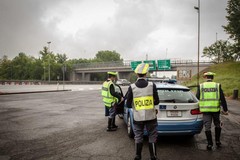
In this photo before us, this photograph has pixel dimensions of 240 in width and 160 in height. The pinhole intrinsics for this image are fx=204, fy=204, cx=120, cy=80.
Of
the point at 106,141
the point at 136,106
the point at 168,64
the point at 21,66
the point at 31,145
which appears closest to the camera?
the point at 136,106

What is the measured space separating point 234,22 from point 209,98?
120ft

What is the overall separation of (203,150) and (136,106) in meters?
2.15

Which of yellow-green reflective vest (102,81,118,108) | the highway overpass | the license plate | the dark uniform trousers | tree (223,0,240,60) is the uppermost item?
tree (223,0,240,60)

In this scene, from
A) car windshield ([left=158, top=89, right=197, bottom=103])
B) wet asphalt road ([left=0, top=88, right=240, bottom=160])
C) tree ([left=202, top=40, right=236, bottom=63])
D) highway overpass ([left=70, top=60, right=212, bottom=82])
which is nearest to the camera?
wet asphalt road ([left=0, top=88, right=240, bottom=160])

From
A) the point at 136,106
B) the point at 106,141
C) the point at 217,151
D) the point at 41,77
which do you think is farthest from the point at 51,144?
the point at 41,77

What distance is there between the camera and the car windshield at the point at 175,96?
514 cm

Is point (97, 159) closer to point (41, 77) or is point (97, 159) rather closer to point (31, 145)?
point (31, 145)

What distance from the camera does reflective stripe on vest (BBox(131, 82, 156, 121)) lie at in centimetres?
391

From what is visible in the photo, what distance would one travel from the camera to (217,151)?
4.78 metres

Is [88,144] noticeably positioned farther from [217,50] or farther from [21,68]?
[21,68]

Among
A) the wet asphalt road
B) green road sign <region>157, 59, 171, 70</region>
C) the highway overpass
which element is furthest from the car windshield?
green road sign <region>157, 59, 171, 70</region>

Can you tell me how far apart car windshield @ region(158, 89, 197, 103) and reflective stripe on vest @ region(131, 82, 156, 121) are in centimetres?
115

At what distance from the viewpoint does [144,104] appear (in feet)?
12.9

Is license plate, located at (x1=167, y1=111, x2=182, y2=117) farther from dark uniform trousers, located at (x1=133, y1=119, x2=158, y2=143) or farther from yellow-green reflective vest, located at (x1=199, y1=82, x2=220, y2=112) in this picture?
dark uniform trousers, located at (x1=133, y1=119, x2=158, y2=143)
